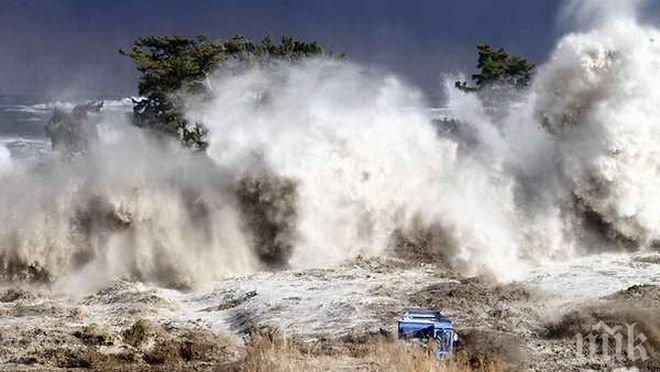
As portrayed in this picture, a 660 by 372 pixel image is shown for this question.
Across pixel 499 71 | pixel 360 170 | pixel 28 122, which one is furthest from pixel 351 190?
pixel 28 122

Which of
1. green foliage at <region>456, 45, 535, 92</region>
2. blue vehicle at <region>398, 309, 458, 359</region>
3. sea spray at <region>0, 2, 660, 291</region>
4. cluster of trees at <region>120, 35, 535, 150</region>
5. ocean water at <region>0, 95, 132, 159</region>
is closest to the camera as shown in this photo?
blue vehicle at <region>398, 309, 458, 359</region>

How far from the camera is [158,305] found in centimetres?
2041

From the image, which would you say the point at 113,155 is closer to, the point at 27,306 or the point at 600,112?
the point at 27,306

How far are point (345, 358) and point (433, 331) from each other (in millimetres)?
1542

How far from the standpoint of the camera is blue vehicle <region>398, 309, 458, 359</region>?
49.1ft

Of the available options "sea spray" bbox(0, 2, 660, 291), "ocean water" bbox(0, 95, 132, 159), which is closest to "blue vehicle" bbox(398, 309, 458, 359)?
"sea spray" bbox(0, 2, 660, 291)

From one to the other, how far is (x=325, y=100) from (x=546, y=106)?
6.56 metres

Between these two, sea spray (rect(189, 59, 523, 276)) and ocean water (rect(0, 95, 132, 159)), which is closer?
sea spray (rect(189, 59, 523, 276))

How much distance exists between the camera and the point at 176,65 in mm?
42156

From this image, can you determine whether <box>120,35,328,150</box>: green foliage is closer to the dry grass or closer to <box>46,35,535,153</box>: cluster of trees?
<box>46,35,535,153</box>: cluster of trees

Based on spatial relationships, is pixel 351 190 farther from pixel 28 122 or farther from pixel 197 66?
pixel 28 122

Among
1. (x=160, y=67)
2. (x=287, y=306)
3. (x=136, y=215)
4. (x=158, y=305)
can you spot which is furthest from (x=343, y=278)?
(x=160, y=67)

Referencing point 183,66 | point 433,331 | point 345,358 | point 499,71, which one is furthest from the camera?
point 499,71

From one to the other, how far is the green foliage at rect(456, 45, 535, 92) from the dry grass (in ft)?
113
